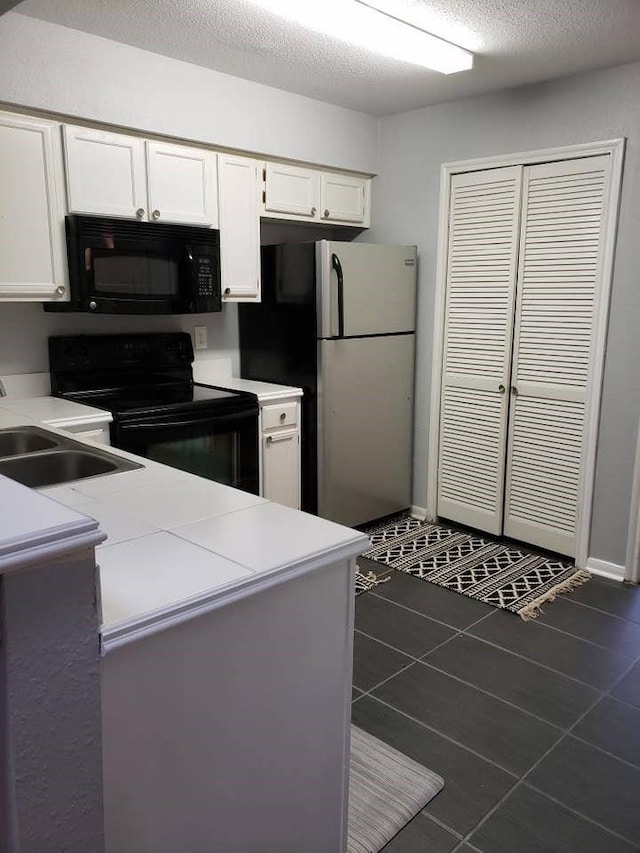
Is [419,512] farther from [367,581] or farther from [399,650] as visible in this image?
[399,650]

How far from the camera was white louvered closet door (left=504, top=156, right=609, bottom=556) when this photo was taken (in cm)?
317

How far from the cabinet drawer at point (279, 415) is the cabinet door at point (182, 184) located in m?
0.95

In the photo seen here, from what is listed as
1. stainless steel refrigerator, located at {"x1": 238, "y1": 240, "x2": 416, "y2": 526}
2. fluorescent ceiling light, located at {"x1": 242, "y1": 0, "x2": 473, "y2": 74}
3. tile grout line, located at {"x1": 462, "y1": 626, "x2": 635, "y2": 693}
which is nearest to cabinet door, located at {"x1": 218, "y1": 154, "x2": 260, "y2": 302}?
stainless steel refrigerator, located at {"x1": 238, "y1": 240, "x2": 416, "y2": 526}

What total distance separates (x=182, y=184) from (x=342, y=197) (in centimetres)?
113

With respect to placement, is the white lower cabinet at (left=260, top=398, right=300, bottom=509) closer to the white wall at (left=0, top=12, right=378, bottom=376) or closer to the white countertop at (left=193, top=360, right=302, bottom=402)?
the white countertop at (left=193, top=360, right=302, bottom=402)

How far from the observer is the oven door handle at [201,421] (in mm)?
2793

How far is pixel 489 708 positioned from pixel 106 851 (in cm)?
156

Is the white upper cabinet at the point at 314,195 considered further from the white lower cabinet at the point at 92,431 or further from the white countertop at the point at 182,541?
the white countertop at the point at 182,541

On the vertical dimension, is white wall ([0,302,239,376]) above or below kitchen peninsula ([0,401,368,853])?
above

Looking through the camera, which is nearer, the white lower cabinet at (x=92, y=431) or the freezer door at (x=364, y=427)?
the white lower cabinet at (x=92, y=431)

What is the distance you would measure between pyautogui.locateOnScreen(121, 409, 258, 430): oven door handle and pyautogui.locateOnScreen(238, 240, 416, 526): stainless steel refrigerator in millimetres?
454

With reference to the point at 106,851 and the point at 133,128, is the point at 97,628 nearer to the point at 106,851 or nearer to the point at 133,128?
the point at 106,851

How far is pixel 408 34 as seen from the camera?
2568 millimetres

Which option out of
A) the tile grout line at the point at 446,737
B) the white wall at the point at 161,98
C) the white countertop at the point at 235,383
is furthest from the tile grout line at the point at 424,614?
the white wall at the point at 161,98
